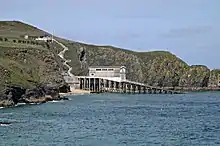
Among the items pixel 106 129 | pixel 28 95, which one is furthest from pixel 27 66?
pixel 106 129

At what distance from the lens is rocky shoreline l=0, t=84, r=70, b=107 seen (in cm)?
11506

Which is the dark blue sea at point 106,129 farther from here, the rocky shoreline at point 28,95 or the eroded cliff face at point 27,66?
the eroded cliff face at point 27,66

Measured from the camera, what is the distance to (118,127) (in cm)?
7675

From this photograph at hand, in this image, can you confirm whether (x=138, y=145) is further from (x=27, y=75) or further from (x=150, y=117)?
(x=27, y=75)

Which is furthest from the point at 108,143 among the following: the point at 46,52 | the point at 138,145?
the point at 46,52

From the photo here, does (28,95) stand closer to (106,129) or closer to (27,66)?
(27,66)

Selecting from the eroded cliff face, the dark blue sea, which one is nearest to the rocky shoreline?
the eroded cliff face

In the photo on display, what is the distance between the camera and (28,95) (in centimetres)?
12938

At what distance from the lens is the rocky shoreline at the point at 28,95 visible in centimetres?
11506

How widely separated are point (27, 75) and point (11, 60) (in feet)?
41.5

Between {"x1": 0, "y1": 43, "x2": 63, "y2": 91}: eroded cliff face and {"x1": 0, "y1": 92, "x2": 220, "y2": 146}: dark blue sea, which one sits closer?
{"x1": 0, "y1": 92, "x2": 220, "y2": 146}: dark blue sea

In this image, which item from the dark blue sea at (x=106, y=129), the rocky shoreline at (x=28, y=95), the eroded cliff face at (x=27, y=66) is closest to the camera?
the dark blue sea at (x=106, y=129)

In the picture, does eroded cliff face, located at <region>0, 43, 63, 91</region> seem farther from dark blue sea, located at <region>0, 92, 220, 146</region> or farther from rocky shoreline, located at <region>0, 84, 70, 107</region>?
dark blue sea, located at <region>0, 92, 220, 146</region>

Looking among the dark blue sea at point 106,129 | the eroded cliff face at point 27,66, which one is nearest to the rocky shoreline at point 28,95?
the eroded cliff face at point 27,66
